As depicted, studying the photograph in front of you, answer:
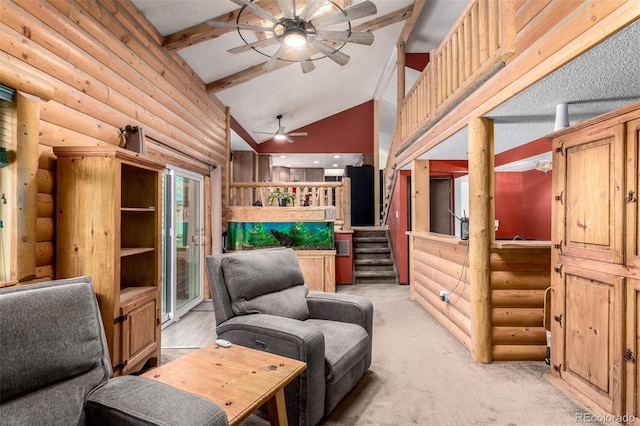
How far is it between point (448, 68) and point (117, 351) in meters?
3.83

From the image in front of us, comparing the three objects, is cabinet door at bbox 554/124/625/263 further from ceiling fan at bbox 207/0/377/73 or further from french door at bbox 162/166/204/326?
french door at bbox 162/166/204/326

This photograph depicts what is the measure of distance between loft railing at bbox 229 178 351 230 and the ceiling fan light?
3.28 meters

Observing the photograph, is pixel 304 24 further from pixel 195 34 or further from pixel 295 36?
pixel 195 34

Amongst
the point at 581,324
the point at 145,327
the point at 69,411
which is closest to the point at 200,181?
the point at 145,327

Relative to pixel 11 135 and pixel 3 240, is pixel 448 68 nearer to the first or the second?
pixel 11 135

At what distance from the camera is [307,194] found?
607 centimetres

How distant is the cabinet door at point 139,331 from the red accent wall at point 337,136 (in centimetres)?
661

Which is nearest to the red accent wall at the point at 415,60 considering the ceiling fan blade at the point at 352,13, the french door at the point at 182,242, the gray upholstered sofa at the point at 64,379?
the ceiling fan blade at the point at 352,13

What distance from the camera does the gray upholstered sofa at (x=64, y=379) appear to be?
1.11 metres

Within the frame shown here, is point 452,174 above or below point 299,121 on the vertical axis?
below

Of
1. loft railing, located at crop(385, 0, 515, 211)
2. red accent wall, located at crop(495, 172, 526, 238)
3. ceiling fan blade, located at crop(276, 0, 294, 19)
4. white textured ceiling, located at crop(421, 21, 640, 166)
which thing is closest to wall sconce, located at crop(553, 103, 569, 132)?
white textured ceiling, located at crop(421, 21, 640, 166)

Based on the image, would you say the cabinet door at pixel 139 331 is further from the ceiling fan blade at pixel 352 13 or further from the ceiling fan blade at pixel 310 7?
the ceiling fan blade at pixel 352 13

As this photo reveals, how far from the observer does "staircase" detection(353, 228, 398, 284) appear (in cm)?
626

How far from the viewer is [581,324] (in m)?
2.31
